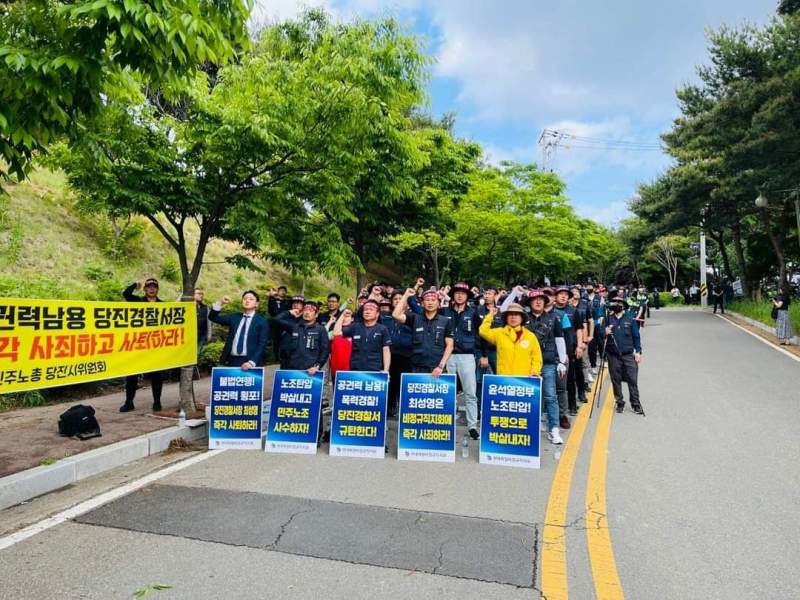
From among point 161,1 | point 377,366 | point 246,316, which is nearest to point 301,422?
point 377,366

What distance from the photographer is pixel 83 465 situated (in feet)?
17.9

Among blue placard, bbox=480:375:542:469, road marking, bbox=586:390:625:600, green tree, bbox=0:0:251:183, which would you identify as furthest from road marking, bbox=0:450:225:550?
road marking, bbox=586:390:625:600

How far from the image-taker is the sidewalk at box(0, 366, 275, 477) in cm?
568

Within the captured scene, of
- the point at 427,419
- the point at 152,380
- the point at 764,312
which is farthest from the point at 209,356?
the point at 764,312

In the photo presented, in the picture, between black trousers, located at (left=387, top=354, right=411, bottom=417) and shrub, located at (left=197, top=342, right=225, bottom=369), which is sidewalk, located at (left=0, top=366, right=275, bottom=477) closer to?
shrub, located at (left=197, top=342, right=225, bottom=369)

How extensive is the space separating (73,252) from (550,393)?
12831 mm

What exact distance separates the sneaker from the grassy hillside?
5.92 meters

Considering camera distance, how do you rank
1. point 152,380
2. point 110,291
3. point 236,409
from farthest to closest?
point 110,291
point 152,380
point 236,409

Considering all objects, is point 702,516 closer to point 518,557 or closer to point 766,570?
point 766,570

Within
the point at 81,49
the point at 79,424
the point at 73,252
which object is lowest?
the point at 79,424

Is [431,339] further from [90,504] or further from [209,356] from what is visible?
[209,356]

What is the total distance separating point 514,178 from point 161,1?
73.7 ft

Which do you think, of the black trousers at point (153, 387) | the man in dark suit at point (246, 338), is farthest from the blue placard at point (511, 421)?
the black trousers at point (153, 387)

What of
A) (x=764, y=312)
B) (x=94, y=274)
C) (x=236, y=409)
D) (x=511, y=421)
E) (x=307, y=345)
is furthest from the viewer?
(x=764, y=312)
